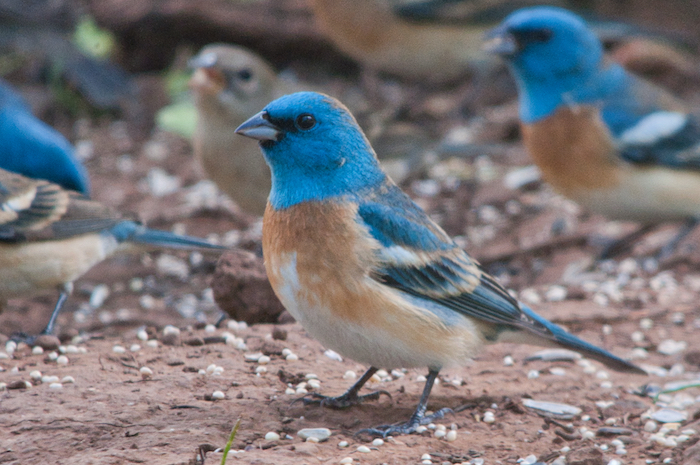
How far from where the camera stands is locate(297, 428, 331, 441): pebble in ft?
9.17

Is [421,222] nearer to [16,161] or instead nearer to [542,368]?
[542,368]

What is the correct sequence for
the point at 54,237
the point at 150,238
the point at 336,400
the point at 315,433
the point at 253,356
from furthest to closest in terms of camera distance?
the point at 150,238, the point at 54,237, the point at 253,356, the point at 336,400, the point at 315,433

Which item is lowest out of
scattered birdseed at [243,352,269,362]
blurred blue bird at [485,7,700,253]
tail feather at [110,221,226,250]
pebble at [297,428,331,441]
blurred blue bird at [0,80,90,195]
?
pebble at [297,428,331,441]

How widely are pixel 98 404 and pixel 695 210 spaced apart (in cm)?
398

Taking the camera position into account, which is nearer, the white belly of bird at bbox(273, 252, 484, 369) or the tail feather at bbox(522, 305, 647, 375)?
the white belly of bird at bbox(273, 252, 484, 369)

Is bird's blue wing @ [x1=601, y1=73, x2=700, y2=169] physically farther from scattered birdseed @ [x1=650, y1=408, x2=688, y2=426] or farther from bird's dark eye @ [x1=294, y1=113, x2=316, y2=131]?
bird's dark eye @ [x1=294, y1=113, x2=316, y2=131]

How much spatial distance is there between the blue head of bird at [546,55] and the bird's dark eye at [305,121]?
2791mm

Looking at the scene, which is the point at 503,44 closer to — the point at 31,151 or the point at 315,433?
the point at 31,151

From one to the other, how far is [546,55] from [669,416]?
2.87 metres

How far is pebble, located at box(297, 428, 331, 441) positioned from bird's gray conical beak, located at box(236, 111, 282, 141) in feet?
3.20

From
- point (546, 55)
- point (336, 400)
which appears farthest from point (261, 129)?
point (546, 55)

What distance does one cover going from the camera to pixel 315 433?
2811 mm

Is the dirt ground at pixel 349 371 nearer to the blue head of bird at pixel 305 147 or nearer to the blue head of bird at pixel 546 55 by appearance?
the blue head of bird at pixel 305 147

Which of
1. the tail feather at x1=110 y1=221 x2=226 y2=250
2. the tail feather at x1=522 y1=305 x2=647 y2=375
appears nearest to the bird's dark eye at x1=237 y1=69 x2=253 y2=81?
the tail feather at x1=110 y1=221 x2=226 y2=250
